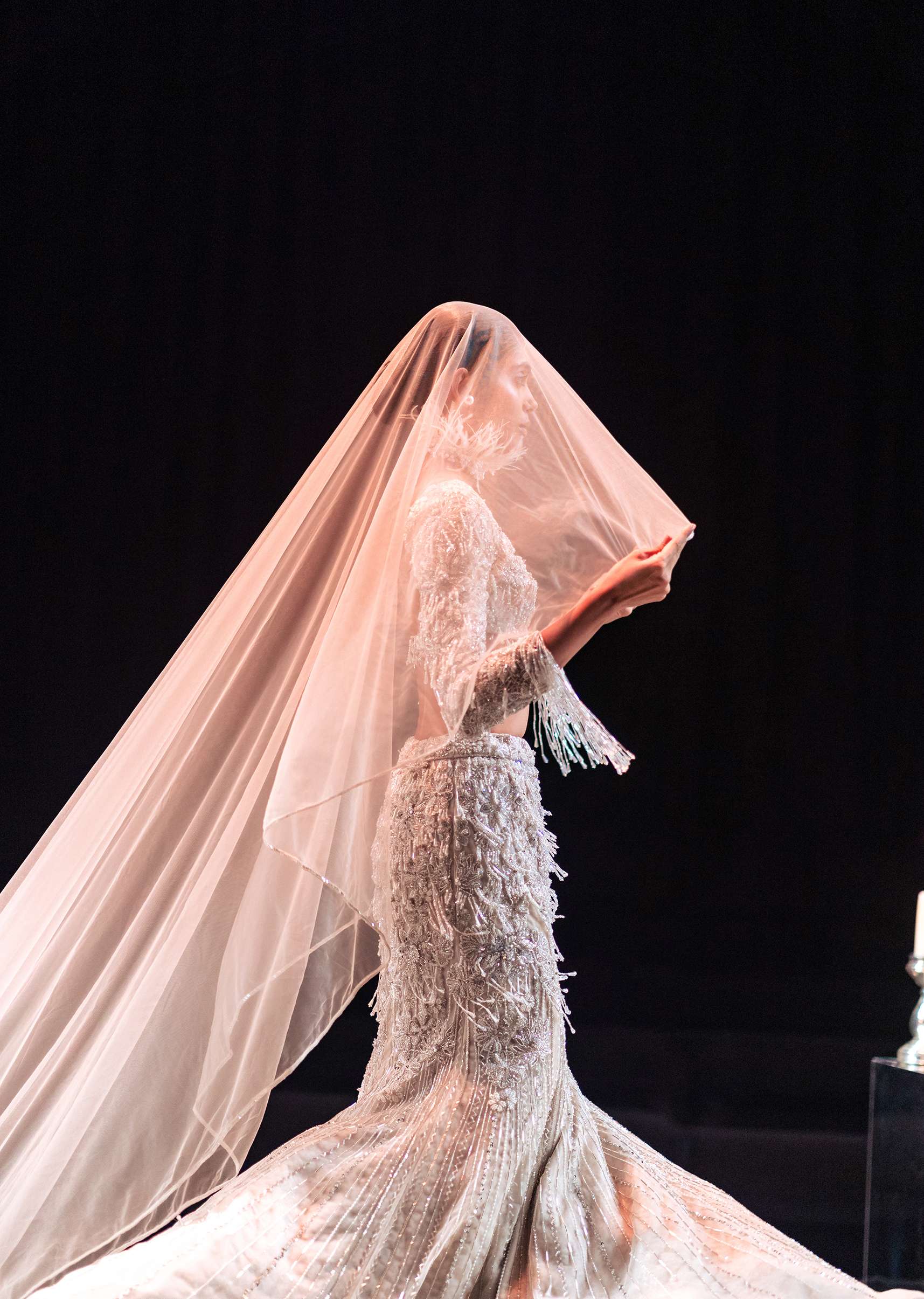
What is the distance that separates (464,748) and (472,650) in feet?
0.49

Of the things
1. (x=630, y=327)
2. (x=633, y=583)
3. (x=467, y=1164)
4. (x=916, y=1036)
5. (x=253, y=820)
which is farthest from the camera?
(x=630, y=327)

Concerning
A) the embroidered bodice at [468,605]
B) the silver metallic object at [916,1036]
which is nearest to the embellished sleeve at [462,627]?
the embroidered bodice at [468,605]

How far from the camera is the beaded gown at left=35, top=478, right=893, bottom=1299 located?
1.30m

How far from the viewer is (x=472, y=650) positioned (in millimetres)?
1449

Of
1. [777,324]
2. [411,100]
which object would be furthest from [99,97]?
[777,324]

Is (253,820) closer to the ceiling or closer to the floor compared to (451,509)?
closer to the floor

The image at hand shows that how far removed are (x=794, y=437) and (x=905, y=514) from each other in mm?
339

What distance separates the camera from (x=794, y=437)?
9.11 ft

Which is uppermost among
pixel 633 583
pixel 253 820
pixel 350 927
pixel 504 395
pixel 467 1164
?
pixel 504 395

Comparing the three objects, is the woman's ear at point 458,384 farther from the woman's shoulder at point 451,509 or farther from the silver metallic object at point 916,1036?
the silver metallic object at point 916,1036

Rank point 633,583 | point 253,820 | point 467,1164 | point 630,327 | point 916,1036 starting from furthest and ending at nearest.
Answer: point 630,327 < point 916,1036 < point 253,820 < point 633,583 < point 467,1164

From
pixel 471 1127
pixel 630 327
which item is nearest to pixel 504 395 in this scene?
pixel 471 1127

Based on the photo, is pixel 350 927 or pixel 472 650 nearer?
pixel 472 650

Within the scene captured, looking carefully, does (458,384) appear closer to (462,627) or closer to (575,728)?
(462,627)
